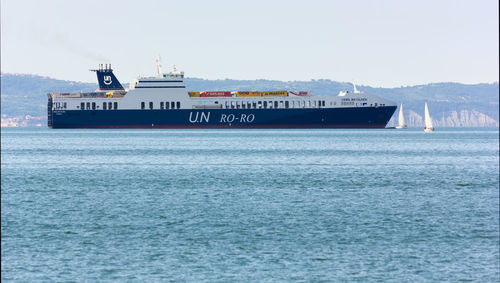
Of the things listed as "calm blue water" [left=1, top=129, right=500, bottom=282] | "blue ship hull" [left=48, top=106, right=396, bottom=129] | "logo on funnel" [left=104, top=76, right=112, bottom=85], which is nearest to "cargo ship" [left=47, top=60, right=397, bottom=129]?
"blue ship hull" [left=48, top=106, right=396, bottom=129]

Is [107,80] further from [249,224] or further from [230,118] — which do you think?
[249,224]

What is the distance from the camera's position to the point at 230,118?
128 m

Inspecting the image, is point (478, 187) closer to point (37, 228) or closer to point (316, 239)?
point (316, 239)

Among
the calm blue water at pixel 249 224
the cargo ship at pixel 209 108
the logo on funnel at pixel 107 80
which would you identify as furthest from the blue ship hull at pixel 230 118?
the calm blue water at pixel 249 224

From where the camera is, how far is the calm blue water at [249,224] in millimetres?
21500

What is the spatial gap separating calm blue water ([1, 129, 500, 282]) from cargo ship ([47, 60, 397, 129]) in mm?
69448

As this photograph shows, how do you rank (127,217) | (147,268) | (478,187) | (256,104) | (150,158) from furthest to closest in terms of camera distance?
(256,104), (150,158), (478,187), (127,217), (147,268)

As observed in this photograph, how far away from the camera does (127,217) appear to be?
30.9 m

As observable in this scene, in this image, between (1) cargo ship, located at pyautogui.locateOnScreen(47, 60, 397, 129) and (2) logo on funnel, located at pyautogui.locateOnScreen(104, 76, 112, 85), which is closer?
(1) cargo ship, located at pyautogui.locateOnScreen(47, 60, 397, 129)

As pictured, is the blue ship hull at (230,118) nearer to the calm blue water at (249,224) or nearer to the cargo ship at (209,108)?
the cargo ship at (209,108)

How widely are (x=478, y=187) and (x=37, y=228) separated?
28082mm

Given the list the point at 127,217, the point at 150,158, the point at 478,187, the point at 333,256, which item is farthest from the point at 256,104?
the point at 333,256

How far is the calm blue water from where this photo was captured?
846 inches

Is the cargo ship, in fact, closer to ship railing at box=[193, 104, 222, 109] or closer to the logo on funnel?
ship railing at box=[193, 104, 222, 109]
